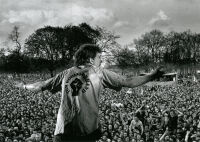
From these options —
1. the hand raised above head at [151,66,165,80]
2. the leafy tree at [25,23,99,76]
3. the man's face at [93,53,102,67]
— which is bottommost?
the hand raised above head at [151,66,165,80]

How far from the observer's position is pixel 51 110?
2077cm

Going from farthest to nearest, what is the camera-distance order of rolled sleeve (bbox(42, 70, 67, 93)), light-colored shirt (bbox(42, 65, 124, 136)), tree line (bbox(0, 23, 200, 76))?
tree line (bbox(0, 23, 200, 76)) < rolled sleeve (bbox(42, 70, 67, 93)) < light-colored shirt (bbox(42, 65, 124, 136))

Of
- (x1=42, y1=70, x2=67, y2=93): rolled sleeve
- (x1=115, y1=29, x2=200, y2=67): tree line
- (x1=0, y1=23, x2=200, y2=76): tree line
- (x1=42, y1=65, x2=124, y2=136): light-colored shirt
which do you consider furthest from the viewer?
(x1=115, y1=29, x2=200, y2=67): tree line

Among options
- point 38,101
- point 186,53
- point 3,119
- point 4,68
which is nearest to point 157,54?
point 186,53

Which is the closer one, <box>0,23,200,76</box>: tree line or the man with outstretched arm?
the man with outstretched arm

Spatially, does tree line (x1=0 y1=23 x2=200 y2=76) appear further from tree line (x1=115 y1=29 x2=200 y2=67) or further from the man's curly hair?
the man's curly hair

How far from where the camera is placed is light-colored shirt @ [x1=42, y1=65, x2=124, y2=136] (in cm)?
262

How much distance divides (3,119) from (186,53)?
64.0 metres

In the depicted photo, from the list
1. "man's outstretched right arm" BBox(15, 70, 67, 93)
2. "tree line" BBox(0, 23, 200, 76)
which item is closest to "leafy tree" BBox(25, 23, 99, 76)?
"tree line" BBox(0, 23, 200, 76)

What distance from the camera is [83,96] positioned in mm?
2619

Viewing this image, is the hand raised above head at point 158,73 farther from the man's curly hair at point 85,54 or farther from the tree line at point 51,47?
the tree line at point 51,47

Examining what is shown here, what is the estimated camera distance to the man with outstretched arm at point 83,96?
262cm

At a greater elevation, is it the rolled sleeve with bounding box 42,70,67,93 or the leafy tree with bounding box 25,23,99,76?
the leafy tree with bounding box 25,23,99,76

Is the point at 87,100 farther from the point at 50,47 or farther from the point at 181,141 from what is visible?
the point at 50,47
